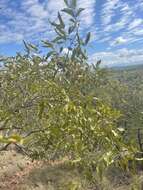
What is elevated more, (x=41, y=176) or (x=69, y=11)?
(x=69, y=11)

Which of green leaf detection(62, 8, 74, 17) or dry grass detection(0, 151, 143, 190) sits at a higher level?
green leaf detection(62, 8, 74, 17)

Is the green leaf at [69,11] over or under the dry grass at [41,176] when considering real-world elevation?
over

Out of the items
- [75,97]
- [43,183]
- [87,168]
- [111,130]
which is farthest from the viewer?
[43,183]

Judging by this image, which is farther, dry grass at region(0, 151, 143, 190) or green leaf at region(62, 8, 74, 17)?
dry grass at region(0, 151, 143, 190)

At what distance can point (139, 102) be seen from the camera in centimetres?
3919

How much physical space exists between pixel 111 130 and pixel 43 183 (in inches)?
969

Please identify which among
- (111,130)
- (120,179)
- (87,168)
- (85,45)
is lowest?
(120,179)

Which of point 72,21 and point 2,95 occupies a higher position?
point 72,21

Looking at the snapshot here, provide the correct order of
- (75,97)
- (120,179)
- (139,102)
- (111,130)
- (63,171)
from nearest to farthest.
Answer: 1. (111,130)
2. (75,97)
3. (63,171)
4. (120,179)
5. (139,102)

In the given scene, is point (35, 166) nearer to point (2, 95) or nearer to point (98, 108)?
point (2, 95)

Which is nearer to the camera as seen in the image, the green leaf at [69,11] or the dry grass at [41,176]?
the green leaf at [69,11]

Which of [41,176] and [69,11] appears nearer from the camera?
[69,11]

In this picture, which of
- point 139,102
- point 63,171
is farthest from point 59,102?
point 139,102

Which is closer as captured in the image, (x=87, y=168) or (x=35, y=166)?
(x=87, y=168)
